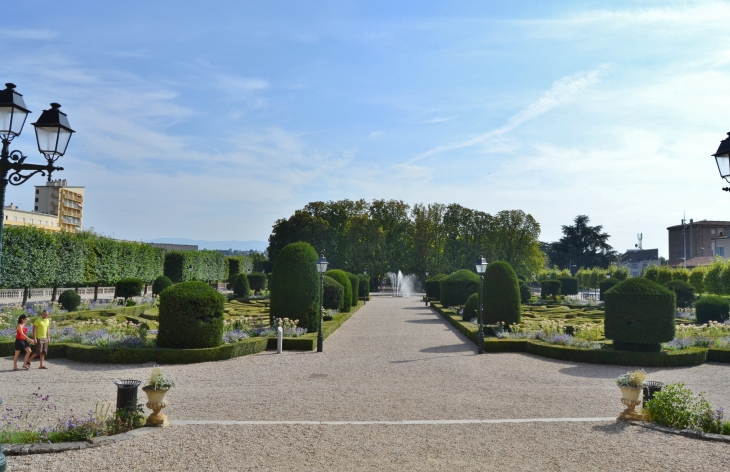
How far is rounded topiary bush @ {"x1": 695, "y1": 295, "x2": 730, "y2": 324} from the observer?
21828 mm

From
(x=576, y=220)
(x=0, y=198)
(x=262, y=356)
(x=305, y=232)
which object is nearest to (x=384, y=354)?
(x=262, y=356)

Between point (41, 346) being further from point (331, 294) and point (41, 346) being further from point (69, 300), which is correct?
point (69, 300)

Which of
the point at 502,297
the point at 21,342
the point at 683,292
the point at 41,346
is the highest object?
the point at 683,292

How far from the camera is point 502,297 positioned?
17.7 meters

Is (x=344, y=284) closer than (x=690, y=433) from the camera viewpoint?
No

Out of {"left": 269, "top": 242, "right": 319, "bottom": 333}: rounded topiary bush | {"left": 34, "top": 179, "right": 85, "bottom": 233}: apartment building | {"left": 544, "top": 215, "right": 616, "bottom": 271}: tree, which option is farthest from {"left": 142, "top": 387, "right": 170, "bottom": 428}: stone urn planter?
{"left": 34, "top": 179, "right": 85, "bottom": 233}: apartment building

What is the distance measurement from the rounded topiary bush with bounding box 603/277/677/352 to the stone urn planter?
36.8 feet

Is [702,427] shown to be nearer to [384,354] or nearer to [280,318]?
[384,354]

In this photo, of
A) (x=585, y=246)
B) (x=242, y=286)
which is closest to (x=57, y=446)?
(x=242, y=286)

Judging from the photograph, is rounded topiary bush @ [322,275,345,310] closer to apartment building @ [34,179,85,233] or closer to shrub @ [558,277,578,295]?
shrub @ [558,277,578,295]

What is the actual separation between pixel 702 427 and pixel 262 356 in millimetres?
9818

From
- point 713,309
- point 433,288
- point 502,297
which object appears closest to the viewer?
point 502,297

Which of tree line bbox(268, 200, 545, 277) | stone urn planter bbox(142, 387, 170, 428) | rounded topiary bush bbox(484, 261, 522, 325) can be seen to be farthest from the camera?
tree line bbox(268, 200, 545, 277)

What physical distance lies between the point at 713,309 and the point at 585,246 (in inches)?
2674
